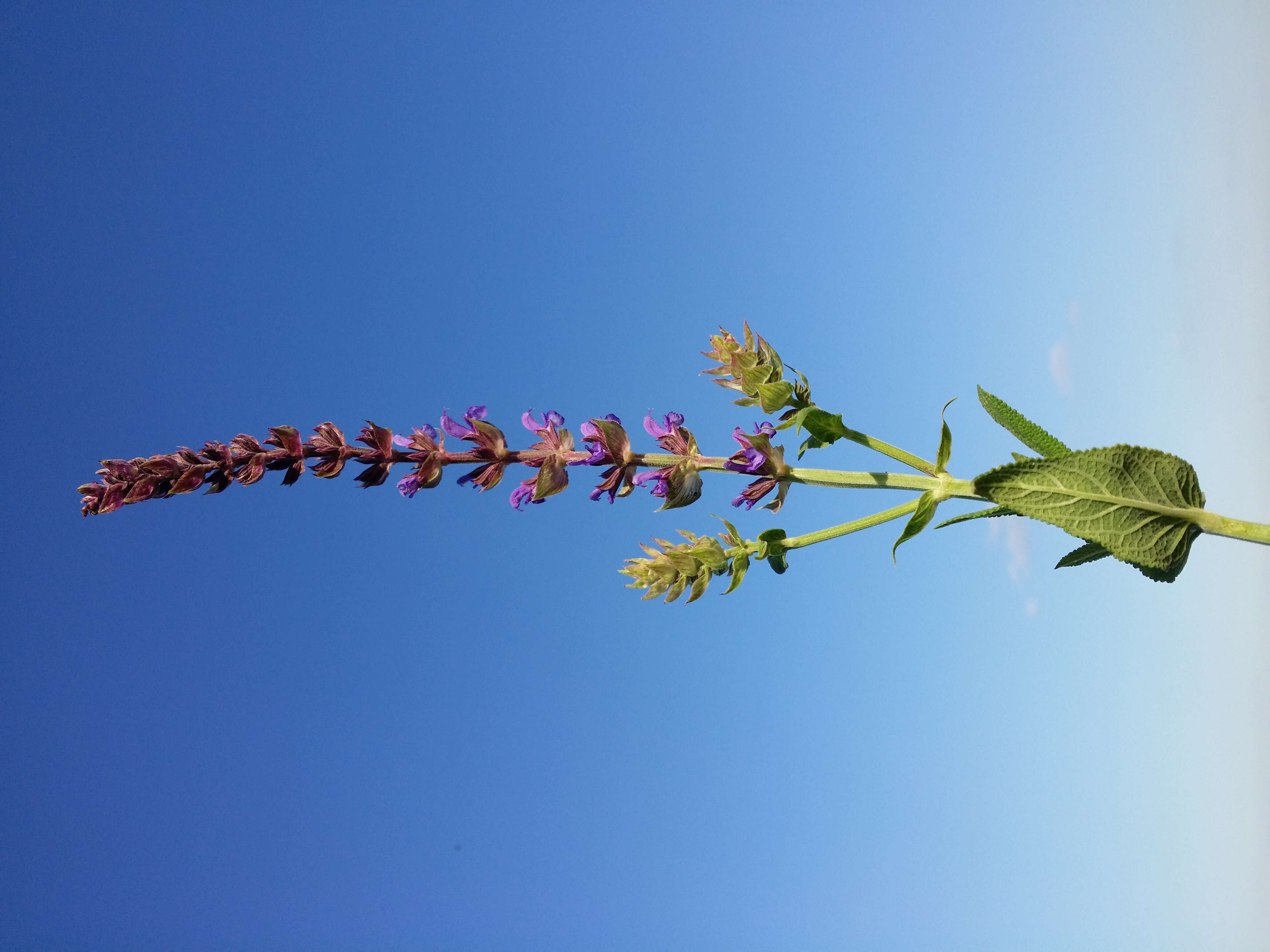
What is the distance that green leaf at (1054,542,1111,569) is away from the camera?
3.11 m

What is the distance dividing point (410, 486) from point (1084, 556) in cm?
267

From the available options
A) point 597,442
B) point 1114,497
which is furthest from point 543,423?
point 1114,497

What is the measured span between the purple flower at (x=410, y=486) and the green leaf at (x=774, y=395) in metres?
1.38

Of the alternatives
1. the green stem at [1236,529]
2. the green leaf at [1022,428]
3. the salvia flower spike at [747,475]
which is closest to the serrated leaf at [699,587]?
the salvia flower spike at [747,475]

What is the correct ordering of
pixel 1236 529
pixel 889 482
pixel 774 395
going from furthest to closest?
pixel 774 395
pixel 889 482
pixel 1236 529

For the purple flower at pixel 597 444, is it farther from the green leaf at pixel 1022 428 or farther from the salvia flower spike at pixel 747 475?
the green leaf at pixel 1022 428

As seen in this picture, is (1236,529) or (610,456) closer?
(1236,529)

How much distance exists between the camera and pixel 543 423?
130 inches

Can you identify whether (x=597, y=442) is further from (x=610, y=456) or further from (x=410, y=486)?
(x=410, y=486)

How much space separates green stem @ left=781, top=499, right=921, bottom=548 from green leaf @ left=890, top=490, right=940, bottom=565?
20mm

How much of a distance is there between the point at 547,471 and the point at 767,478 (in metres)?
0.86

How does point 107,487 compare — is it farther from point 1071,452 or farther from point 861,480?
point 1071,452

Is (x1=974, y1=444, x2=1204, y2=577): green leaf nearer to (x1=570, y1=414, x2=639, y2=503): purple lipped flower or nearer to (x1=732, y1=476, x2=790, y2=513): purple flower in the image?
(x1=732, y1=476, x2=790, y2=513): purple flower

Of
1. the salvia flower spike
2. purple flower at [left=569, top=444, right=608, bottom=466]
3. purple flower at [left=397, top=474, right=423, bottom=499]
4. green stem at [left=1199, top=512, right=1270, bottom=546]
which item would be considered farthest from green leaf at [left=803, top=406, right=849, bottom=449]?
purple flower at [left=397, top=474, right=423, bottom=499]
